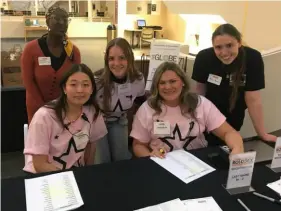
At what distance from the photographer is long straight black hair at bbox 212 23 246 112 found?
167cm

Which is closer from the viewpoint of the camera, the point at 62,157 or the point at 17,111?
the point at 62,157

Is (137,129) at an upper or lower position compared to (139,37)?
lower

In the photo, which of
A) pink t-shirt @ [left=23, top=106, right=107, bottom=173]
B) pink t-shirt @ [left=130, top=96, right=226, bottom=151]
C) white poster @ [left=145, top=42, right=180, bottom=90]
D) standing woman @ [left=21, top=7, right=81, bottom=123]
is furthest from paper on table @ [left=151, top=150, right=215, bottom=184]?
standing woman @ [left=21, top=7, right=81, bottom=123]

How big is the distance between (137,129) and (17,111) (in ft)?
5.51

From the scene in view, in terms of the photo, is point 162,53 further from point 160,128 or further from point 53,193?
→ point 53,193

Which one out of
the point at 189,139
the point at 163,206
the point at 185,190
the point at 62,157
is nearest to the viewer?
the point at 163,206

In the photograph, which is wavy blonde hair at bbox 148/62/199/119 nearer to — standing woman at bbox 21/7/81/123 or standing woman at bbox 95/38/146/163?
standing woman at bbox 95/38/146/163

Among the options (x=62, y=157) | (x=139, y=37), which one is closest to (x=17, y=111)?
(x=62, y=157)

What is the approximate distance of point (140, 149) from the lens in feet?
5.20

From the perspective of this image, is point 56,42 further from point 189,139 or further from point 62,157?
point 189,139

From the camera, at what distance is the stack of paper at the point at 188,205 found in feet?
3.40

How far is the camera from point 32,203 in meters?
1.05

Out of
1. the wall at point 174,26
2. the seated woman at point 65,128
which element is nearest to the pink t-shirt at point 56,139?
the seated woman at point 65,128

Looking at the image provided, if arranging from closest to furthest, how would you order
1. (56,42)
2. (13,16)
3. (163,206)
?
1. (163,206)
2. (56,42)
3. (13,16)
